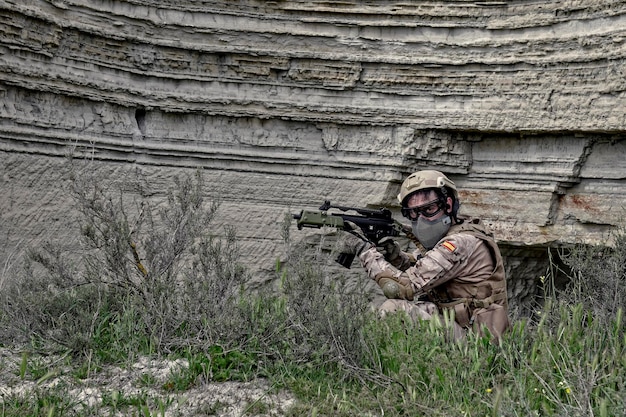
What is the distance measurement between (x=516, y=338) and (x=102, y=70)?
188 inches

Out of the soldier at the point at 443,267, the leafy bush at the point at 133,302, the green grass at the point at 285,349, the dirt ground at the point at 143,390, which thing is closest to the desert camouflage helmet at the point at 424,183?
the soldier at the point at 443,267

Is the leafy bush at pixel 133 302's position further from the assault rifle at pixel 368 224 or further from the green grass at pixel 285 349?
the assault rifle at pixel 368 224

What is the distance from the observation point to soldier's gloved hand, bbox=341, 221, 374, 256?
207 inches

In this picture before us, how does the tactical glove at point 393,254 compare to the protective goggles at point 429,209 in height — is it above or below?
below

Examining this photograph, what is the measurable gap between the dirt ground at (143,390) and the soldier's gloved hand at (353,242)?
4.88ft

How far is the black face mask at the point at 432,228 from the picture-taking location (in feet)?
17.1

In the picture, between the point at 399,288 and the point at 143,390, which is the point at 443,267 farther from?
the point at 143,390

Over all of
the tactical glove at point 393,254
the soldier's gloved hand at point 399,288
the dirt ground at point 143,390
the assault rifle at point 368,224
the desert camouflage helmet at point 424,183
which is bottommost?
the dirt ground at point 143,390

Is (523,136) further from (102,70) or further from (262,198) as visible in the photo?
(102,70)

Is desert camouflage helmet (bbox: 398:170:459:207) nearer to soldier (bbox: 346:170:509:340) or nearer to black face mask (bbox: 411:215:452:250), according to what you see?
soldier (bbox: 346:170:509:340)

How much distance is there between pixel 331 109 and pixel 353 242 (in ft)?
8.74

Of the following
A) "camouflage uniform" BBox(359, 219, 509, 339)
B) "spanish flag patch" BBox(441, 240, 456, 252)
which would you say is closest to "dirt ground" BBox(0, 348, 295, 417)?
"camouflage uniform" BBox(359, 219, 509, 339)

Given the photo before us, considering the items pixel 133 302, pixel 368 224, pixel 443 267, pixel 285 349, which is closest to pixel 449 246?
pixel 443 267

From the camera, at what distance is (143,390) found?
382 cm
